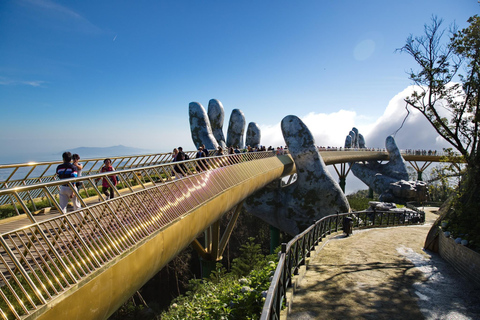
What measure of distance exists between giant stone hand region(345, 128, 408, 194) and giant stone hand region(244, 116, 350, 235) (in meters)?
21.0

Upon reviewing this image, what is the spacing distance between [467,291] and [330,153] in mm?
28259

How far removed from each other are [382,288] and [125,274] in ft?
17.5

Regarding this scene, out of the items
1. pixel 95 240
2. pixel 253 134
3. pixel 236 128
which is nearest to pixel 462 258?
pixel 95 240

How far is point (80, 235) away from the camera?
411 centimetres

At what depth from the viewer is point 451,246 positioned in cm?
825

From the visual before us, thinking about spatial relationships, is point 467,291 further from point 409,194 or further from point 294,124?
point 409,194

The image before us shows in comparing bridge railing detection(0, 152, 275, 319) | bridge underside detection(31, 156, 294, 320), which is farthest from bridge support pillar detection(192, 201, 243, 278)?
bridge underside detection(31, 156, 294, 320)

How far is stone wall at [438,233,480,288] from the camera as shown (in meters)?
6.82

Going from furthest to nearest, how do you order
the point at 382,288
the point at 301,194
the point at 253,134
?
1. the point at 253,134
2. the point at 301,194
3. the point at 382,288

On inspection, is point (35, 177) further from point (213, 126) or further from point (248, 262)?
point (213, 126)

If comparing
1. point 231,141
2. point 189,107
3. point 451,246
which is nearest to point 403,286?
point 451,246

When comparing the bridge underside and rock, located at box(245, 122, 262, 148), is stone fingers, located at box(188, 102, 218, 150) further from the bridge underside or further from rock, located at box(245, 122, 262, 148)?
the bridge underside

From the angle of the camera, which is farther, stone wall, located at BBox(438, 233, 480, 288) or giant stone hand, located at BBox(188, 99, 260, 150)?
giant stone hand, located at BBox(188, 99, 260, 150)

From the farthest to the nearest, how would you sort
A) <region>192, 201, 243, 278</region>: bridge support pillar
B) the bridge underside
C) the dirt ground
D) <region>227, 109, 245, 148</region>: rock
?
1. <region>227, 109, 245, 148</region>: rock
2. <region>192, 201, 243, 278</region>: bridge support pillar
3. the dirt ground
4. the bridge underside
